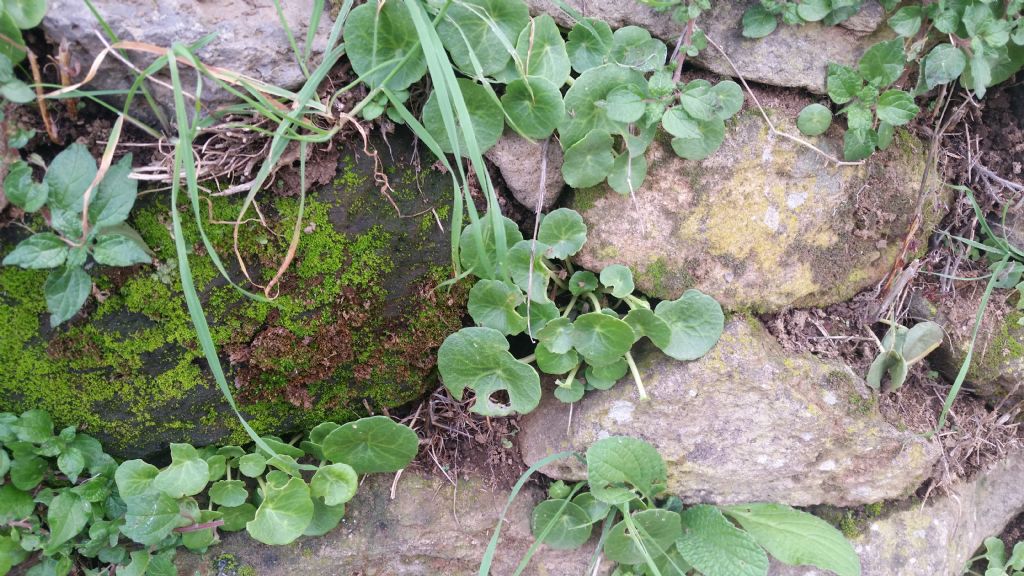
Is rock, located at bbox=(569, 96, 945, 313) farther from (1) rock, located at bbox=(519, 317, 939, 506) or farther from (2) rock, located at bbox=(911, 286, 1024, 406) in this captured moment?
(2) rock, located at bbox=(911, 286, 1024, 406)

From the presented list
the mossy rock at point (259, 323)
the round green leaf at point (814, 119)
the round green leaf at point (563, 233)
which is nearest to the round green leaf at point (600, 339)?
the round green leaf at point (563, 233)

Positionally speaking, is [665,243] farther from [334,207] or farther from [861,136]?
[334,207]

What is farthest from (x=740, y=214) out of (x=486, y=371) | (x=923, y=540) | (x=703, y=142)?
(x=923, y=540)

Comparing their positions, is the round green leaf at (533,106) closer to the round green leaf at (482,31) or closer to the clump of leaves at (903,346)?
the round green leaf at (482,31)

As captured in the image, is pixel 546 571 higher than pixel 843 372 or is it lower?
lower

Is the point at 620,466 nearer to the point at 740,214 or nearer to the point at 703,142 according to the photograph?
the point at 740,214

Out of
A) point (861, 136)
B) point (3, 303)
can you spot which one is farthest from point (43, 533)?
point (861, 136)
